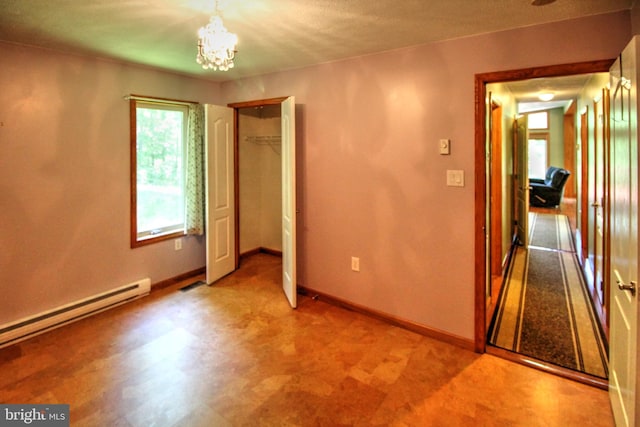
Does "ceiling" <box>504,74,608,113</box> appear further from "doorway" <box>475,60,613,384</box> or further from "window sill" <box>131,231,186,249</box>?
"window sill" <box>131,231,186,249</box>

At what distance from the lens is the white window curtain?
13.1 ft

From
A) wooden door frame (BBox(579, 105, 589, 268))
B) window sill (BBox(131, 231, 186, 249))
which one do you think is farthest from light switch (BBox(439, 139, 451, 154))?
window sill (BBox(131, 231, 186, 249))

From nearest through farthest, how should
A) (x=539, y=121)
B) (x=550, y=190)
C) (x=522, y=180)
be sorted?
(x=522, y=180), (x=550, y=190), (x=539, y=121)

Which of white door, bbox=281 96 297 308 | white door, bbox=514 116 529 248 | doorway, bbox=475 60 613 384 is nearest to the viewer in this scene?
doorway, bbox=475 60 613 384

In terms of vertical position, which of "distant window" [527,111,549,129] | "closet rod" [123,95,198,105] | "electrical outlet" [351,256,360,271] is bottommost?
"electrical outlet" [351,256,360,271]

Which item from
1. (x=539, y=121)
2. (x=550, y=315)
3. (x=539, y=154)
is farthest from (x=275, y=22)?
(x=539, y=154)

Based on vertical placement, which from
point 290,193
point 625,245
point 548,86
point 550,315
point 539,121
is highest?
point 539,121

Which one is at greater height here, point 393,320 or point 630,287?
point 630,287

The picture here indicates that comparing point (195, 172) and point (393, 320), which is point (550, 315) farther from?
point (195, 172)

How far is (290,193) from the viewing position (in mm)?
3355

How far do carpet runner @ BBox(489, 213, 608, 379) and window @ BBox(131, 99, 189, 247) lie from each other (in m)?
3.47

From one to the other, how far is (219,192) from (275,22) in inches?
87.0

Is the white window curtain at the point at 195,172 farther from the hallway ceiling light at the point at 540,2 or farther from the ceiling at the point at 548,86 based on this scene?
the ceiling at the point at 548,86

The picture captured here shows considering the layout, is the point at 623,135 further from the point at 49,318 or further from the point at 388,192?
the point at 49,318
